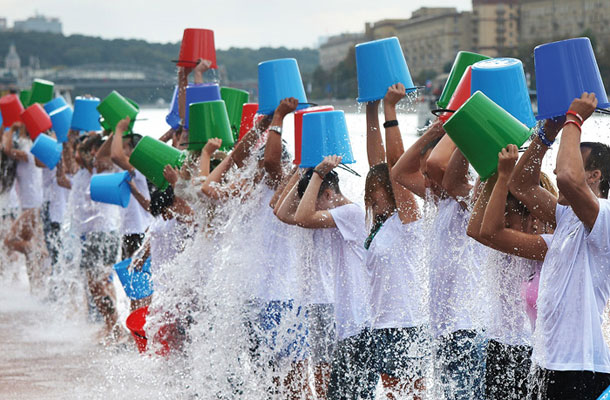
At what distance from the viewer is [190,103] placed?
252 inches

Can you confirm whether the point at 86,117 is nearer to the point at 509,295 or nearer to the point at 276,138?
the point at 276,138

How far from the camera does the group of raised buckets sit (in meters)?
3.37

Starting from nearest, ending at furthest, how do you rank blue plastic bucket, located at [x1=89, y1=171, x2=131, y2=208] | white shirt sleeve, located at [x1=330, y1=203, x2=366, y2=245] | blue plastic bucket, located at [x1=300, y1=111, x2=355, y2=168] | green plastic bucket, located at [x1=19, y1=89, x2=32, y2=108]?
white shirt sleeve, located at [x1=330, y1=203, x2=366, y2=245] < blue plastic bucket, located at [x1=300, y1=111, x2=355, y2=168] < blue plastic bucket, located at [x1=89, y1=171, x2=131, y2=208] < green plastic bucket, located at [x1=19, y1=89, x2=32, y2=108]

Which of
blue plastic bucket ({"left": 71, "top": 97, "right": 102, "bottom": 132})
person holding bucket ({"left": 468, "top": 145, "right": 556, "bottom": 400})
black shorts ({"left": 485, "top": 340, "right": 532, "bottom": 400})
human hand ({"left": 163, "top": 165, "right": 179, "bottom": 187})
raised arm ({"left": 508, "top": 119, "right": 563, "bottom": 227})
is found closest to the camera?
raised arm ({"left": 508, "top": 119, "right": 563, "bottom": 227})

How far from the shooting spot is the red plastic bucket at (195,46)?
6625mm

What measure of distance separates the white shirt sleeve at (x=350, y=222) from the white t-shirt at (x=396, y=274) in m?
0.16

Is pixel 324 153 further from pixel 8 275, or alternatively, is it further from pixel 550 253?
pixel 8 275

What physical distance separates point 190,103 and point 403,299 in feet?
8.44

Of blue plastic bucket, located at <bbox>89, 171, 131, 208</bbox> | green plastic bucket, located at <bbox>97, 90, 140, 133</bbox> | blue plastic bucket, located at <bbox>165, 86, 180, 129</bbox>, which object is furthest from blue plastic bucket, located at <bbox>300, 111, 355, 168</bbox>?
green plastic bucket, located at <bbox>97, 90, 140, 133</bbox>

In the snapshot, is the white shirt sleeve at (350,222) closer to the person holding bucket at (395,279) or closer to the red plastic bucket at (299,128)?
the person holding bucket at (395,279)

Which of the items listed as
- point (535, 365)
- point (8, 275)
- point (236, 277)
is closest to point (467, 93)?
point (535, 365)

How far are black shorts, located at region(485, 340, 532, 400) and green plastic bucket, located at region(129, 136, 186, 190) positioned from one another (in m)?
2.88

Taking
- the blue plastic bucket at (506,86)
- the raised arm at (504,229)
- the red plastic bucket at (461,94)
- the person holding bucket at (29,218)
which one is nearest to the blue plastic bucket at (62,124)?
the person holding bucket at (29,218)

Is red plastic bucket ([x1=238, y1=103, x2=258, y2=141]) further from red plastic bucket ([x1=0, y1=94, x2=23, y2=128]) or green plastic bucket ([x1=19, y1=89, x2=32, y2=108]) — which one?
green plastic bucket ([x1=19, y1=89, x2=32, y2=108])
